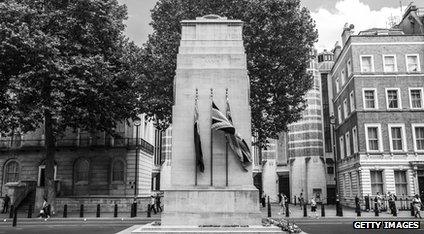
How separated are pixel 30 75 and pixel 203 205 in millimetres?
15207

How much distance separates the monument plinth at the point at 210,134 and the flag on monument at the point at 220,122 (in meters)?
0.46

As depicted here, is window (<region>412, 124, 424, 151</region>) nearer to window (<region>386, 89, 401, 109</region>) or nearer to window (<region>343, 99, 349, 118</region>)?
window (<region>386, 89, 401, 109</region>)

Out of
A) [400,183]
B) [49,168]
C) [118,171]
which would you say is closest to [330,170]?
[400,183]

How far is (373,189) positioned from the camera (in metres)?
34.3

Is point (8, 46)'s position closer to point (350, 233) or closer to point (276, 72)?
point (276, 72)

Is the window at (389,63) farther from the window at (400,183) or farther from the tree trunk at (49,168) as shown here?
the tree trunk at (49,168)

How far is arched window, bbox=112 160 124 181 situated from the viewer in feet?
123

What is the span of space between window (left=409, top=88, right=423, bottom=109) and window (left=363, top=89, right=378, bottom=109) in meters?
2.93

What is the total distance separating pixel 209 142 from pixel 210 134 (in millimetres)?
272

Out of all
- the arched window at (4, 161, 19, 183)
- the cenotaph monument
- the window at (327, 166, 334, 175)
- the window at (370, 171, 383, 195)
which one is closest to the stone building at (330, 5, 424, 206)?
the window at (370, 171, 383, 195)

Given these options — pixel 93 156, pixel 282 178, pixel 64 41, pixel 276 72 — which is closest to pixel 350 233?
pixel 276 72

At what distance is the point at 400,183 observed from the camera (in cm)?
3381

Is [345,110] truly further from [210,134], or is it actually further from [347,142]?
[210,134]

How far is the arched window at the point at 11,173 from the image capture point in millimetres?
38031
